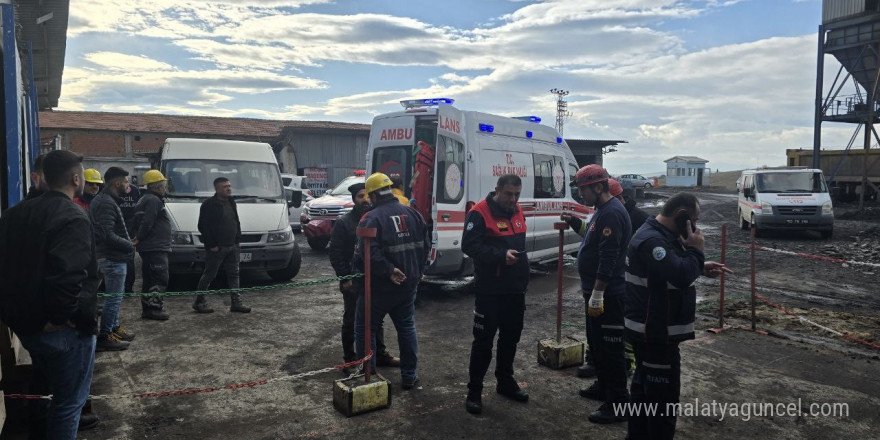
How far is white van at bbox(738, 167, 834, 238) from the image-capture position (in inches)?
600

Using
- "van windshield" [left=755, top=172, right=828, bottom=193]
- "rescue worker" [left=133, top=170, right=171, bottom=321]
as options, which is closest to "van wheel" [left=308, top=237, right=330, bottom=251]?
"rescue worker" [left=133, top=170, right=171, bottom=321]

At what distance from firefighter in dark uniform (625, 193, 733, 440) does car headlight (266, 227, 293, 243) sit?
6.50m

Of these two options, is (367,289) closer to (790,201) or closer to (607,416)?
(607,416)

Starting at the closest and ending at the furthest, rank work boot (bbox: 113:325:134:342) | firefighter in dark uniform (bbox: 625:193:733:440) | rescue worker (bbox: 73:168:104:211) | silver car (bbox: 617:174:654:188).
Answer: firefighter in dark uniform (bbox: 625:193:733:440)
work boot (bbox: 113:325:134:342)
rescue worker (bbox: 73:168:104:211)
silver car (bbox: 617:174:654:188)

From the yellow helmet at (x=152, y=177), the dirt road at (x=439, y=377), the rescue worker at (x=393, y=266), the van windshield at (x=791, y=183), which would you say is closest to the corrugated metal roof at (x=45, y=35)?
the yellow helmet at (x=152, y=177)

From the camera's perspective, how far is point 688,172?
62250 millimetres

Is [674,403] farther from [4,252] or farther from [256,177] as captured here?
[256,177]

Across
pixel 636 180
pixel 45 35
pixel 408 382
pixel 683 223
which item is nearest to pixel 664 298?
pixel 683 223

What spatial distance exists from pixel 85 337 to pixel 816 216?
683 inches

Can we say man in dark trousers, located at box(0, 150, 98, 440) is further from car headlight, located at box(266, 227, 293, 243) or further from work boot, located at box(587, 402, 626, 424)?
car headlight, located at box(266, 227, 293, 243)

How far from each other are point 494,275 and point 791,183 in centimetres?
1546

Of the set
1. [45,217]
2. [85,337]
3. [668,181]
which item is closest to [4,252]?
[45,217]

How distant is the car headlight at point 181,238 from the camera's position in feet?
26.5

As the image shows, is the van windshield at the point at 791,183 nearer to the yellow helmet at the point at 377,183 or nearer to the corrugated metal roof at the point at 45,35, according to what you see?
the yellow helmet at the point at 377,183
